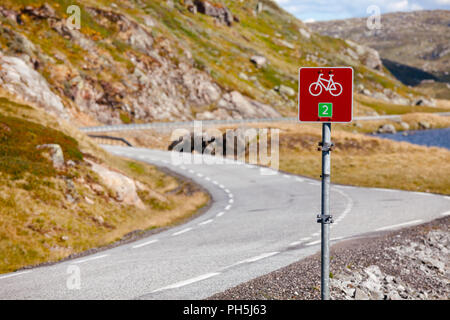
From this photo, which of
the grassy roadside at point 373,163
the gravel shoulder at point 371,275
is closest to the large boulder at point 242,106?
the grassy roadside at point 373,163

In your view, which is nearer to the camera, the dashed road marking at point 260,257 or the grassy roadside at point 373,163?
the dashed road marking at point 260,257

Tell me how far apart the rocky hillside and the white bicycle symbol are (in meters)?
52.9

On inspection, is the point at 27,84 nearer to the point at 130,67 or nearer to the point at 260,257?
the point at 130,67

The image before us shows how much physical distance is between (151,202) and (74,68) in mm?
53727

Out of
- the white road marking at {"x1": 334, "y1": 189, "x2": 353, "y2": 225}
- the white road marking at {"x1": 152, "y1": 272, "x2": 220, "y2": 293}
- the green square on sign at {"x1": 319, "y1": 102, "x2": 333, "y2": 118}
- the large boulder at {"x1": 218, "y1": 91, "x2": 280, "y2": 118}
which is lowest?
the white road marking at {"x1": 334, "y1": 189, "x2": 353, "y2": 225}

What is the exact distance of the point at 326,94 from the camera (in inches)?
243

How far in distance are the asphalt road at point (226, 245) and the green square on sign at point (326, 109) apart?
165 inches

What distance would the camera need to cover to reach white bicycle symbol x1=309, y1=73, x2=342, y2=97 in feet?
20.1

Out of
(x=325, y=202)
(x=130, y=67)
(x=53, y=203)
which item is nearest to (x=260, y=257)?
(x=325, y=202)

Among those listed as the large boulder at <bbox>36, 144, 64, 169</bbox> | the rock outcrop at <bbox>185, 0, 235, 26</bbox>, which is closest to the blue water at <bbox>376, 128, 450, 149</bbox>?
the large boulder at <bbox>36, 144, 64, 169</bbox>

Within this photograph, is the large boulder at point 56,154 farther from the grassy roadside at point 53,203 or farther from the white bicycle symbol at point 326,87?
the white bicycle symbol at point 326,87

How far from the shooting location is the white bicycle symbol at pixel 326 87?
6117mm

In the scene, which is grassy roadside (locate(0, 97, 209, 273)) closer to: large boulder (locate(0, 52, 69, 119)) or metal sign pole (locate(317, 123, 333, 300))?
metal sign pole (locate(317, 123, 333, 300))

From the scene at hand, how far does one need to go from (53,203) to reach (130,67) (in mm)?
65583
